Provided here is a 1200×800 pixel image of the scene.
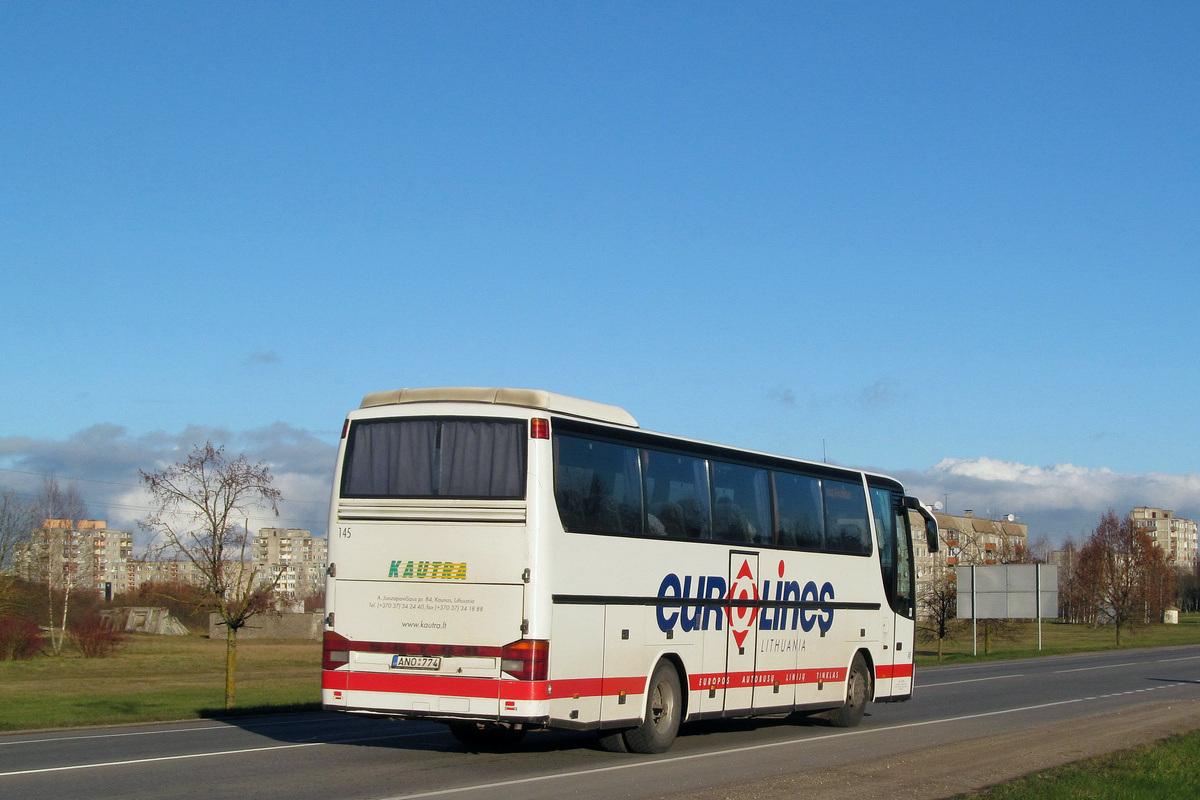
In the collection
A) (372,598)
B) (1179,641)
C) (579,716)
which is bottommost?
(1179,641)

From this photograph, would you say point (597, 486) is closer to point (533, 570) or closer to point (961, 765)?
point (533, 570)

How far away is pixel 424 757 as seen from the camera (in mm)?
13719

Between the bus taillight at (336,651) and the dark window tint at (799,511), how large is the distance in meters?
6.20

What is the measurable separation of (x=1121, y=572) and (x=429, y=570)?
7324 cm

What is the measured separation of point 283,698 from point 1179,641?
2364 inches

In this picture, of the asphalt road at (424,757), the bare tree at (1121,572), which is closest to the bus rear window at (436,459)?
the asphalt road at (424,757)

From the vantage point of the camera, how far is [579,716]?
13.2 m

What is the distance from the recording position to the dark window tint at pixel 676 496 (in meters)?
14.3

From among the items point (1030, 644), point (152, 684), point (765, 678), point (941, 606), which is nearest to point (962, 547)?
point (1030, 644)

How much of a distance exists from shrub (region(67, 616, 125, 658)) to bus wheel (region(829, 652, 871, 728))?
176ft

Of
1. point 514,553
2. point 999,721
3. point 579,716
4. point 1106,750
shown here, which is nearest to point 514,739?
point 579,716

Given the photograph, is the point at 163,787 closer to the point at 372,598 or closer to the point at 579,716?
the point at 372,598

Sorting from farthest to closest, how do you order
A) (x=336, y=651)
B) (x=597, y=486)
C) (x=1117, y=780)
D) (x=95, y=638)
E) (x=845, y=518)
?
(x=95, y=638), (x=845, y=518), (x=597, y=486), (x=336, y=651), (x=1117, y=780)

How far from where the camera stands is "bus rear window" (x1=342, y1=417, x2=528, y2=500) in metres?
12.9
